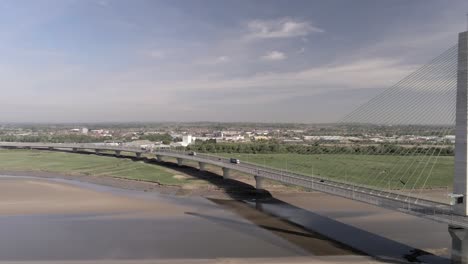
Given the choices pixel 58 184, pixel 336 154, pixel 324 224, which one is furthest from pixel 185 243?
pixel 336 154

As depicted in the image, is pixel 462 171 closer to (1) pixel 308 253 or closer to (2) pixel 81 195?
Answer: (1) pixel 308 253

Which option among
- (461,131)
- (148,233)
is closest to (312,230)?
(148,233)

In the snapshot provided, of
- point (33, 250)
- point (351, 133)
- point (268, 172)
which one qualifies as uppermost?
point (351, 133)

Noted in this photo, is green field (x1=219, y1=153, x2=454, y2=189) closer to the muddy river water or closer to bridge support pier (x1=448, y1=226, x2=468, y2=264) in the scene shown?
the muddy river water

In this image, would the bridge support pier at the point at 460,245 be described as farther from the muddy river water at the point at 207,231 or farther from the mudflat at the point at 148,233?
the mudflat at the point at 148,233

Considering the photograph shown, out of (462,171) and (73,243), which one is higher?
(462,171)

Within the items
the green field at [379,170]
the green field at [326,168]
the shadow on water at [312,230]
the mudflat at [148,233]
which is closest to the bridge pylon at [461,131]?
the shadow on water at [312,230]

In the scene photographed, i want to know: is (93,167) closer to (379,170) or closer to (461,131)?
(379,170)
